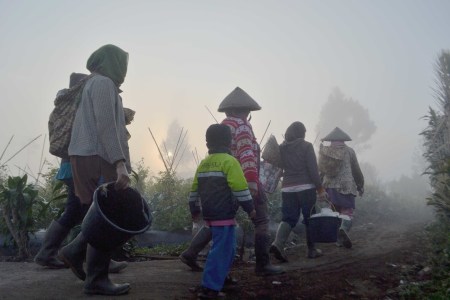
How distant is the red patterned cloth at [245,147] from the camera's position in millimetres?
4043

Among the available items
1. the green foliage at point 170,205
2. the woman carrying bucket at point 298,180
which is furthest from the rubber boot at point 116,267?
the green foliage at point 170,205

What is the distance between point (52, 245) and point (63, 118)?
1428 mm

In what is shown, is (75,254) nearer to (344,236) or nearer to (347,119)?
(344,236)

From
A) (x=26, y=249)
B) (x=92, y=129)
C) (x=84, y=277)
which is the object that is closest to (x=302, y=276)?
(x=84, y=277)

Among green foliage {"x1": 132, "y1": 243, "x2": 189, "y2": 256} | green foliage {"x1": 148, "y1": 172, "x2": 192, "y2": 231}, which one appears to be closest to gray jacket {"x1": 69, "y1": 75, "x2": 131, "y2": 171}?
green foliage {"x1": 132, "y1": 243, "x2": 189, "y2": 256}

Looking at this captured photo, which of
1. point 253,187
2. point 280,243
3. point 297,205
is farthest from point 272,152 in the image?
point 253,187

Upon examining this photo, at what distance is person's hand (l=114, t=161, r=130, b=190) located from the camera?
277cm

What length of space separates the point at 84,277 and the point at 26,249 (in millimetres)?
2692

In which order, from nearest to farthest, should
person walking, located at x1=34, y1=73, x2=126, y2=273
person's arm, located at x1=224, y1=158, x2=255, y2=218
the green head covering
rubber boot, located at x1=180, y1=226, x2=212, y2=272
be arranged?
the green head covering → person's arm, located at x1=224, y1=158, x2=255, y2=218 → person walking, located at x1=34, y1=73, x2=126, y2=273 → rubber boot, located at x1=180, y1=226, x2=212, y2=272

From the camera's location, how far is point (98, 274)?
2.90 m

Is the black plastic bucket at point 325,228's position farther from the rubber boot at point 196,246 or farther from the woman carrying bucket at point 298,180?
the rubber boot at point 196,246

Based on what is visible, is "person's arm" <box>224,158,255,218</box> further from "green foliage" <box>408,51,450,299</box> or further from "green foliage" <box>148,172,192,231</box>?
"green foliage" <box>148,172,192,231</box>

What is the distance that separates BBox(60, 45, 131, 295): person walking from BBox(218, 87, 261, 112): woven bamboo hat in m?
1.55

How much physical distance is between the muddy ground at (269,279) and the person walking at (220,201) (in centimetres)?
29
